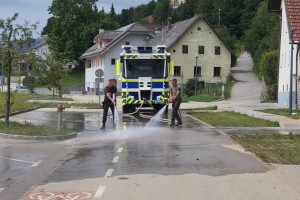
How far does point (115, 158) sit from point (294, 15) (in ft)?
99.1

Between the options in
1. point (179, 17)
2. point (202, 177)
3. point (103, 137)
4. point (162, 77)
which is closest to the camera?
point (202, 177)

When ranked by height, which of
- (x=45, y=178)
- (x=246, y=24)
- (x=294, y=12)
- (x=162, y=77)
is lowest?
(x=45, y=178)

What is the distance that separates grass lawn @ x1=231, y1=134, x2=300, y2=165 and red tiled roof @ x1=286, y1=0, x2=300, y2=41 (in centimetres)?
2194

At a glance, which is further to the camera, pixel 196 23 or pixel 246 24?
pixel 246 24

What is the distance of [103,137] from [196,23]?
55303mm

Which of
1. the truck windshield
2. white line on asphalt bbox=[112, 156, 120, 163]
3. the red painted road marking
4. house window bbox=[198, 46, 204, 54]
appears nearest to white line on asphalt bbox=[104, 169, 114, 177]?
white line on asphalt bbox=[112, 156, 120, 163]

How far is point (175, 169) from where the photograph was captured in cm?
1031

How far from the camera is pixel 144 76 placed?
87.5 feet

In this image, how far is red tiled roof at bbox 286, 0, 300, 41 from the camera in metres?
37.1

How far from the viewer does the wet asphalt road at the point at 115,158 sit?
9852 millimetres

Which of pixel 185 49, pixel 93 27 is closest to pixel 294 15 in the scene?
pixel 185 49

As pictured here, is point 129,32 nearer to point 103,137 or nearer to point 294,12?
point 294,12

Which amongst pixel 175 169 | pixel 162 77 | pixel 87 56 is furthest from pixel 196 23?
pixel 175 169

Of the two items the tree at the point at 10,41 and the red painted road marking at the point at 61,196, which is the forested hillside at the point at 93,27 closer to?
the tree at the point at 10,41
